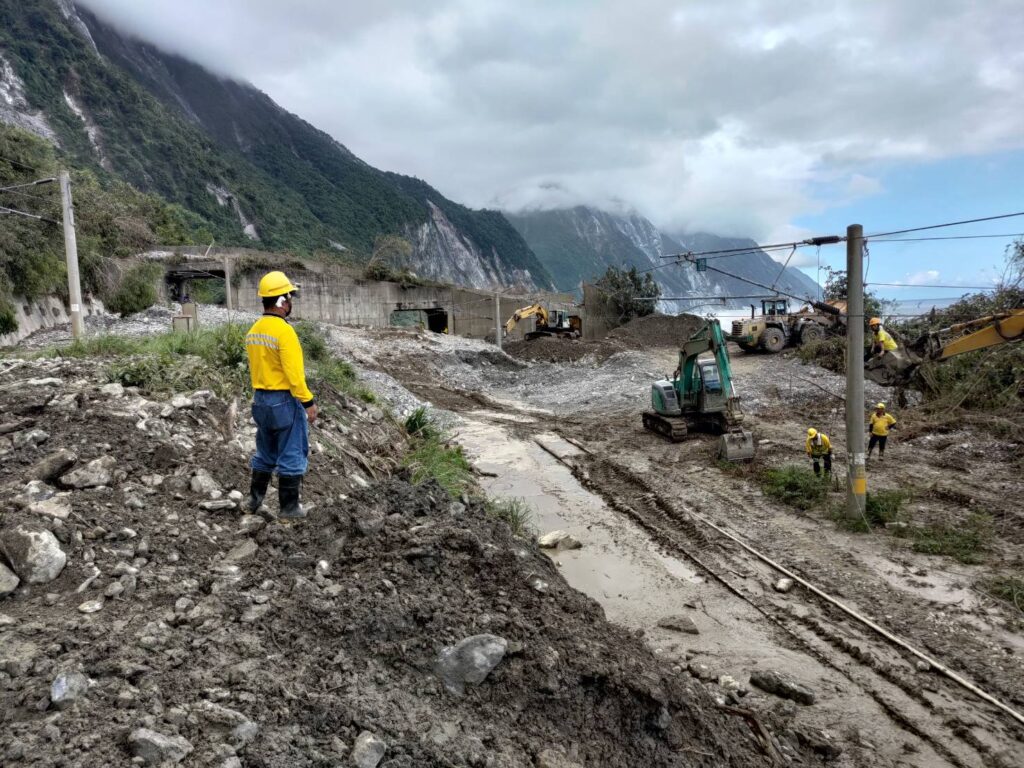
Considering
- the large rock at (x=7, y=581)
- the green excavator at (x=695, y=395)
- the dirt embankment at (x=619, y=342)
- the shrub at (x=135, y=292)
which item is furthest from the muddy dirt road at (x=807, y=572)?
the shrub at (x=135, y=292)

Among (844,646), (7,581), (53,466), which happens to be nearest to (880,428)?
(844,646)

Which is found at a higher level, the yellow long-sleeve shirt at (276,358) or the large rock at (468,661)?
the yellow long-sleeve shirt at (276,358)

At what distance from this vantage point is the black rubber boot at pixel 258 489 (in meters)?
4.93

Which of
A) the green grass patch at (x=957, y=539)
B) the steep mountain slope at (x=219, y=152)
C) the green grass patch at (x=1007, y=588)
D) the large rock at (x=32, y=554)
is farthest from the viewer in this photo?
the steep mountain slope at (x=219, y=152)

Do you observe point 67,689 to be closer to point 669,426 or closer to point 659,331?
point 669,426

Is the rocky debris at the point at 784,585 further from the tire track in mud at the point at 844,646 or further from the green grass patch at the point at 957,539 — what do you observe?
the green grass patch at the point at 957,539

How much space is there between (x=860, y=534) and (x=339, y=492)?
243 inches

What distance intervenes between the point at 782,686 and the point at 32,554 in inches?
190

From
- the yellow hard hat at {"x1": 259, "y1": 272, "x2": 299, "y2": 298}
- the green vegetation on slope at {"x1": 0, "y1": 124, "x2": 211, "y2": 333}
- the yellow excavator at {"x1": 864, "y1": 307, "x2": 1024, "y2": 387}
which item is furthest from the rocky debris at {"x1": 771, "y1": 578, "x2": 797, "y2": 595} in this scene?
the green vegetation on slope at {"x1": 0, "y1": 124, "x2": 211, "y2": 333}

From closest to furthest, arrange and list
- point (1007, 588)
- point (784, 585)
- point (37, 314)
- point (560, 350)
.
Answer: point (1007, 588), point (784, 585), point (37, 314), point (560, 350)

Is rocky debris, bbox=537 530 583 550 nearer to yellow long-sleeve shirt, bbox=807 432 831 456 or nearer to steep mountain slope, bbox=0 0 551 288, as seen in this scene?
yellow long-sleeve shirt, bbox=807 432 831 456

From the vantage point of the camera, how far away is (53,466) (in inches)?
176

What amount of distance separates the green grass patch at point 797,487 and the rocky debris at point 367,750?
25.3ft

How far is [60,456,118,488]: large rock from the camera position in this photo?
446 centimetres
